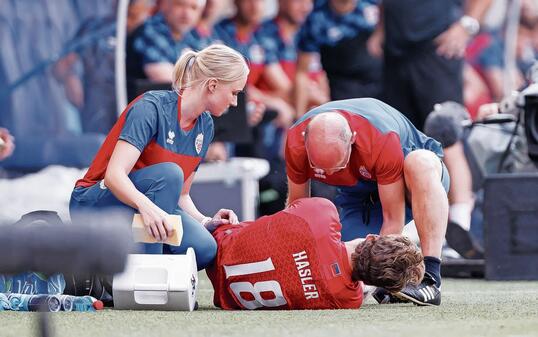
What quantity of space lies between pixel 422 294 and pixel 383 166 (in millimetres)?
500

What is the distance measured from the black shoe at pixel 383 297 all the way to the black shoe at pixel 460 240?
93.7 inches

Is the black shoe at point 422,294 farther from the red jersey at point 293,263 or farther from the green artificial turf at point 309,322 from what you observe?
the red jersey at point 293,263

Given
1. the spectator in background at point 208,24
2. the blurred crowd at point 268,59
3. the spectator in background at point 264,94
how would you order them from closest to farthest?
the blurred crowd at point 268,59 → the spectator in background at point 208,24 → the spectator in background at point 264,94

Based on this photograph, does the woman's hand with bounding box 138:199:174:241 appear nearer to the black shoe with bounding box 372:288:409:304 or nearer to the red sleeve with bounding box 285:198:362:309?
the red sleeve with bounding box 285:198:362:309

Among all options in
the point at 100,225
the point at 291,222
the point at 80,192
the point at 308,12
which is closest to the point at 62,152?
the point at 308,12

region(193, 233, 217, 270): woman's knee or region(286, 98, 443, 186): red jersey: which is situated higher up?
region(286, 98, 443, 186): red jersey

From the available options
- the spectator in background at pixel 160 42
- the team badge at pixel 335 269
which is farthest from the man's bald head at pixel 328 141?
the spectator in background at pixel 160 42

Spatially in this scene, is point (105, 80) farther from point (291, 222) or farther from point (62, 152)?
point (291, 222)

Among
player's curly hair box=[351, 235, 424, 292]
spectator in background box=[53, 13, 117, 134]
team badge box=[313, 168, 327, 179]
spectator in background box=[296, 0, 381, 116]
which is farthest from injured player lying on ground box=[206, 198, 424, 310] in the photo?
spectator in background box=[296, 0, 381, 116]

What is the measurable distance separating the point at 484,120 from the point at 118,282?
328 cm

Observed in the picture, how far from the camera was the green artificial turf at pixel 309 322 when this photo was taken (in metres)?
3.55

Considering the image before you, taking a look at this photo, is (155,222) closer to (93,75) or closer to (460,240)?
(460,240)

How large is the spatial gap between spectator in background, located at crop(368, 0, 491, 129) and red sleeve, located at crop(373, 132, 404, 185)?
4.31 metres

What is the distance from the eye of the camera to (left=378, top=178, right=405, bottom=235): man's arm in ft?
15.8
